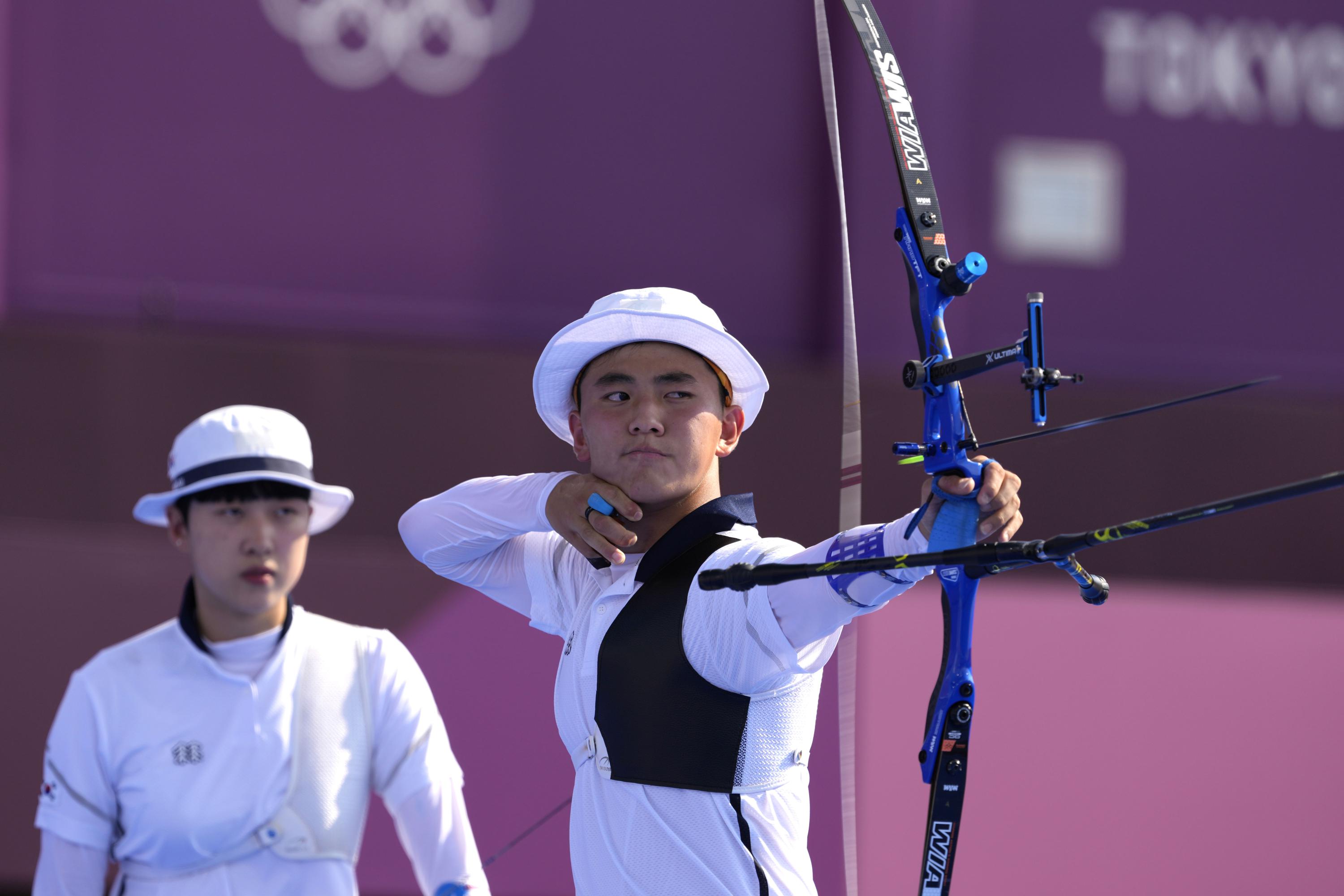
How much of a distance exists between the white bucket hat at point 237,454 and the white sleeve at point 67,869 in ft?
1.88

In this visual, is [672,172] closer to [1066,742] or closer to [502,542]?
[1066,742]

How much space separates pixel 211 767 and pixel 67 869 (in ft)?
0.86

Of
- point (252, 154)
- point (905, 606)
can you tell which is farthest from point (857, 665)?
point (252, 154)

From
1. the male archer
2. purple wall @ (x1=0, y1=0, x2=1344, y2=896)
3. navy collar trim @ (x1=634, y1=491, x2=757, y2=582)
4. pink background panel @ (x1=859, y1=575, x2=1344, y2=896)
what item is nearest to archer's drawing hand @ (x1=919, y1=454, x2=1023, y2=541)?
the male archer

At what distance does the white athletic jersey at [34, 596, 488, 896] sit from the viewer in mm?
2281

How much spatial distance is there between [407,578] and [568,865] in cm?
84

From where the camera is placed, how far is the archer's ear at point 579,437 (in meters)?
2.02

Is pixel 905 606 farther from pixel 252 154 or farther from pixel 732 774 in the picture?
pixel 252 154

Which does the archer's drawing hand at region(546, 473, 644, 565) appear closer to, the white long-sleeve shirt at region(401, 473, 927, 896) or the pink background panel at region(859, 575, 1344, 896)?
the white long-sleeve shirt at region(401, 473, 927, 896)

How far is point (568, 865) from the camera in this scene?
3602 millimetres

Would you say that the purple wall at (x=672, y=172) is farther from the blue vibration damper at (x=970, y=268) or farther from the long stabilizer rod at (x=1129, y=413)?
the long stabilizer rod at (x=1129, y=413)

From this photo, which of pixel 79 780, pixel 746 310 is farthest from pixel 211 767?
pixel 746 310

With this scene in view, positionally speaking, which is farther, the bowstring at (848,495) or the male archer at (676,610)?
the bowstring at (848,495)

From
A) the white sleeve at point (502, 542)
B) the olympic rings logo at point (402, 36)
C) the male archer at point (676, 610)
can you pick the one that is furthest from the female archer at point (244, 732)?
the olympic rings logo at point (402, 36)
